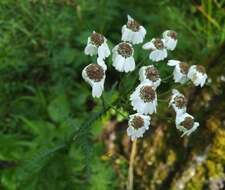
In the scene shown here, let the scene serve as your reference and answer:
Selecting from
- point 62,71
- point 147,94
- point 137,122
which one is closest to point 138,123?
point 137,122

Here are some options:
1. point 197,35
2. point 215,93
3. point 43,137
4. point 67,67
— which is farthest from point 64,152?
point 197,35

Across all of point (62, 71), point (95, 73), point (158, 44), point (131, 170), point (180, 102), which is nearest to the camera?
point (95, 73)

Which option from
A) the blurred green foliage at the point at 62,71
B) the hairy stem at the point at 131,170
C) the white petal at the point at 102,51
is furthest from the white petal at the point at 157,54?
the hairy stem at the point at 131,170

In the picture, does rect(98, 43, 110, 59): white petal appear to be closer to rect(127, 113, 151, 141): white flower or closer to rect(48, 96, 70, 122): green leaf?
rect(127, 113, 151, 141): white flower

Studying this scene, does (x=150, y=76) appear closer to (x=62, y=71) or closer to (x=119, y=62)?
(x=119, y=62)

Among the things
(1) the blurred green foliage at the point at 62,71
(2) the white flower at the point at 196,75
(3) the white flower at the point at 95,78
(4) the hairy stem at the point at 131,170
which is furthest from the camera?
(4) the hairy stem at the point at 131,170

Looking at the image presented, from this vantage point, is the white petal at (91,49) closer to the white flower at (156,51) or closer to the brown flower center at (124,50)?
the brown flower center at (124,50)

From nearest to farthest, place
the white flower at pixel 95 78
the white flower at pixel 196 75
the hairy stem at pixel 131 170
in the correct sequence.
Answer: the white flower at pixel 95 78 → the white flower at pixel 196 75 → the hairy stem at pixel 131 170
